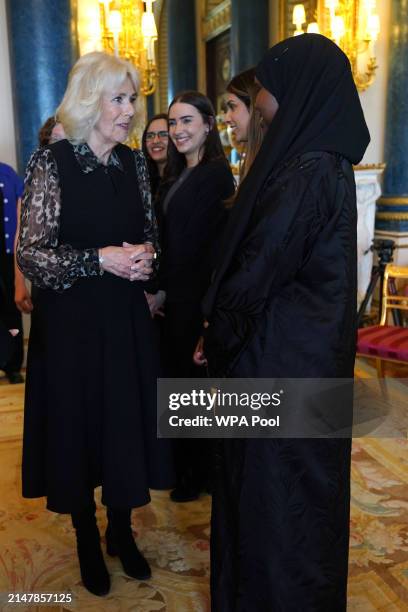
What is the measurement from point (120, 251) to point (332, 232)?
702mm

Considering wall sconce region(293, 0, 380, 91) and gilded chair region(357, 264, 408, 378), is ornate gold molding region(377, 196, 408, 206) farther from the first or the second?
gilded chair region(357, 264, 408, 378)

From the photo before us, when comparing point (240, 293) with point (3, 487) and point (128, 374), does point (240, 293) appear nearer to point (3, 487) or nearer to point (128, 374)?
point (128, 374)

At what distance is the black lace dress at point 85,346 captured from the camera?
179 centimetres

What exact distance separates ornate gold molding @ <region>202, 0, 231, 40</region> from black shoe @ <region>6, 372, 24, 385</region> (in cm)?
700

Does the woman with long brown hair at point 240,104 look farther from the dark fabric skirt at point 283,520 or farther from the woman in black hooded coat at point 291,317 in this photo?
the dark fabric skirt at point 283,520

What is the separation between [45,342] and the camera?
1.89m

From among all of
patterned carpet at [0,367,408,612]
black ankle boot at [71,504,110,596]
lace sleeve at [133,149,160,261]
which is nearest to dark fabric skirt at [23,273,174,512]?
black ankle boot at [71,504,110,596]

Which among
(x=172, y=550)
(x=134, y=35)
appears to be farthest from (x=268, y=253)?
(x=134, y=35)

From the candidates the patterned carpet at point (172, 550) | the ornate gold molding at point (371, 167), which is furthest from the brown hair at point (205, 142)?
the ornate gold molding at point (371, 167)

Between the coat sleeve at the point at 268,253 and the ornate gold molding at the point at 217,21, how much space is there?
882cm

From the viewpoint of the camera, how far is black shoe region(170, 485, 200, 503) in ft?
8.75

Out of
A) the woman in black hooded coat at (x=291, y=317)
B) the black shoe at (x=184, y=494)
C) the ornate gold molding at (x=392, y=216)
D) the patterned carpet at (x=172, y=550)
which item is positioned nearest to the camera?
the woman in black hooded coat at (x=291, y=317)

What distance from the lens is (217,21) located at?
31.5ft

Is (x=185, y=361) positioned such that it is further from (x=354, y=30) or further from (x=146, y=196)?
(x=354, y=30)
